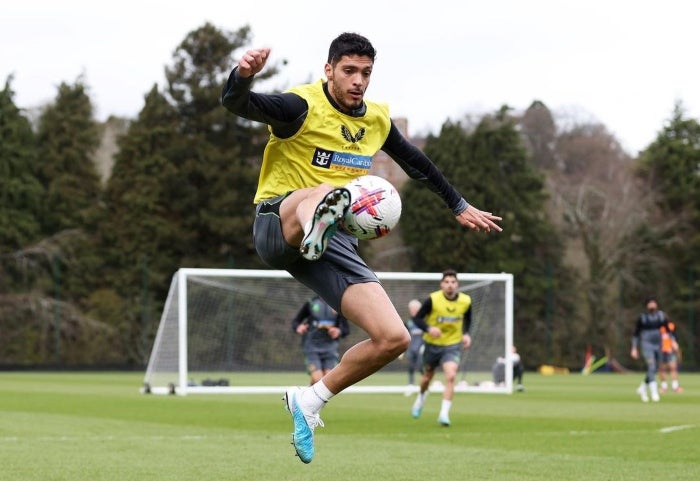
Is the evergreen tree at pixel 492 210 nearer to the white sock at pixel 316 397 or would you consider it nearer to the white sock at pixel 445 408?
the white sock at pixel 445 408

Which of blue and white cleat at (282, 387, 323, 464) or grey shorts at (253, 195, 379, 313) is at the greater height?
grey shorts at (253, 195, 379, 313)

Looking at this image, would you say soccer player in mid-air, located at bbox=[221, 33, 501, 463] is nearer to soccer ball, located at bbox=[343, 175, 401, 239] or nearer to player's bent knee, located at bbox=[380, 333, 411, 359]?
player's bent knee, located at bbox=[380, 333, 411, 359]

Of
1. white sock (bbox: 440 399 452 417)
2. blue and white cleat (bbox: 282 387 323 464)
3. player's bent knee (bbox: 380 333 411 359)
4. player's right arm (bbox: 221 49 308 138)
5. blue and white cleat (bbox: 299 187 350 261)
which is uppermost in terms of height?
player's right arm (bbox: 221 49 308 138)

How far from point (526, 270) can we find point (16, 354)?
2249 cm

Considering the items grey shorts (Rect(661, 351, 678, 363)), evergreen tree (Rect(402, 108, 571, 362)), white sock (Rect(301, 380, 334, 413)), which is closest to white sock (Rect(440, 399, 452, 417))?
white sock (Rect(301, 380, 334, 413))

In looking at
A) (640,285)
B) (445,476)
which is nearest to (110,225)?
(640,285)

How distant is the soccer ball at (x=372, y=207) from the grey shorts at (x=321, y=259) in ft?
1.47

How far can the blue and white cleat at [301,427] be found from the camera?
718 centimetres

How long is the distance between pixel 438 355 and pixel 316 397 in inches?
401

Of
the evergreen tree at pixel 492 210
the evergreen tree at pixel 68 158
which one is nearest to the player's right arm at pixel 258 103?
the evergreen tree at pixel 492 210

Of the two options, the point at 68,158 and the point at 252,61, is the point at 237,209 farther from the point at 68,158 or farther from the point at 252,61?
the point at 252,61

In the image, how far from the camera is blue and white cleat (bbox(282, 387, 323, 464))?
23.6 ft

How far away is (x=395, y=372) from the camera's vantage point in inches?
1255

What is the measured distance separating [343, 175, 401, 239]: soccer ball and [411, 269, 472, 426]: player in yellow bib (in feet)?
34.3
